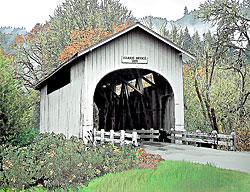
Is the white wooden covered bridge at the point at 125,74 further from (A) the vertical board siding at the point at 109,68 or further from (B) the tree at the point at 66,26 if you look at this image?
(B) the tree at the point at 66,26

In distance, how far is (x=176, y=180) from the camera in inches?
306

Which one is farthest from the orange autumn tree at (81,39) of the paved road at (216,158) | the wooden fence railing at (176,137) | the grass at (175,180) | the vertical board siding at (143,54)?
the grass at (175,180)

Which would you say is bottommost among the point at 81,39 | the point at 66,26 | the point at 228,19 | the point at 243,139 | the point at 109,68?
the point at 243,139

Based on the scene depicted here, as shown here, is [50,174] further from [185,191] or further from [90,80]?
[90,80]

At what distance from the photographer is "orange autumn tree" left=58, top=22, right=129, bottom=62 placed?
1196 inches

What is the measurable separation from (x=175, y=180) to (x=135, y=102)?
1145cm

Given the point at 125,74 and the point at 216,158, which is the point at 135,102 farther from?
the point at 216,158

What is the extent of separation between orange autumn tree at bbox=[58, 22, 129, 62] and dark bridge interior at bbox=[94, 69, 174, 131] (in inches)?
401

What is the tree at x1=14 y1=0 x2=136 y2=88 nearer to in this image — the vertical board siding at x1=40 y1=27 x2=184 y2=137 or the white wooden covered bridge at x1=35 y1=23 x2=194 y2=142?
the white wooden covered bridge at x1=35 y1=23 x2=194 y2=142

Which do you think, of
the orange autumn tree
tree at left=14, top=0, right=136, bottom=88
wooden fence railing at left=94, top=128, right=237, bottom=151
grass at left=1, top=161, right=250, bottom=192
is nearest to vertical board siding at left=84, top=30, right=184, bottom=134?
wooden fence railing at left=94, top=128, right=237, bottom=151

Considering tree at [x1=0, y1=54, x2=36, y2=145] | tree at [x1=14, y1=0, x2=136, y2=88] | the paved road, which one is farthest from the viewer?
tree at [x1=14, y1=0, x2=136, y2=88]

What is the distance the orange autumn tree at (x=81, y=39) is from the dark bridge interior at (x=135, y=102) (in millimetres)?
10177

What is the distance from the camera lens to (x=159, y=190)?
6.99 metres

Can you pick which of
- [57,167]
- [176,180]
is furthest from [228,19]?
[57,167]
